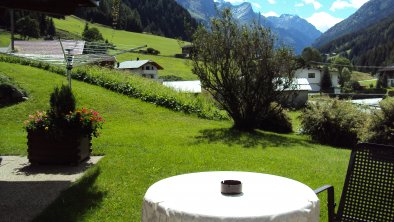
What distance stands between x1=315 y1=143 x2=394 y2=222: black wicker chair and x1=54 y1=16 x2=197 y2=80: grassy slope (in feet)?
198

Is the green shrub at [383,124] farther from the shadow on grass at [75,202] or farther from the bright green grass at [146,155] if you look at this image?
the shadow on grass at [75,202]

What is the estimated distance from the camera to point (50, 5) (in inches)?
264

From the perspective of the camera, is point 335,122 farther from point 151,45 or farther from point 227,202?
point 151,45

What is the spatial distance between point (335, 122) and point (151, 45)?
7996 cm

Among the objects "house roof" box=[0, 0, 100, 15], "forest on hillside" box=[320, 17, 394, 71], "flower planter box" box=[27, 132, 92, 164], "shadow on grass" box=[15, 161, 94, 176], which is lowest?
"shadow on grass" box=[15, 161, 94, 176]

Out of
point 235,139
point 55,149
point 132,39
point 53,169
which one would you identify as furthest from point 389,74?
point 53,169

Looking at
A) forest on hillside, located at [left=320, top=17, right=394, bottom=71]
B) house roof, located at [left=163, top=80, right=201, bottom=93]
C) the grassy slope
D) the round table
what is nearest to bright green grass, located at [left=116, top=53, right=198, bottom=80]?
the grassy slope

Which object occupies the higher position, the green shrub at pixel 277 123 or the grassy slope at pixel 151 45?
the grassy slope at pixel 151 45

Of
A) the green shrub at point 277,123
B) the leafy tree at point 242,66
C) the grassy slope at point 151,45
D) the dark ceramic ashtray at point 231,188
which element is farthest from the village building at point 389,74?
the dark ceramic ashtray at point 231,188

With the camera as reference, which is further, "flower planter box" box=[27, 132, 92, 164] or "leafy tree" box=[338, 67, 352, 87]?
"leafy tree" box=[338, 67, 352, 87]

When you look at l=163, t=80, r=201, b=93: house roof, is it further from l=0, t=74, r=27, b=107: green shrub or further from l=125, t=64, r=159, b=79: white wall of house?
l=125, t=64, r=159, b=79: white wall of house

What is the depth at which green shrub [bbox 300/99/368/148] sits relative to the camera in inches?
544

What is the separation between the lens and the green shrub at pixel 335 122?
45.3ft

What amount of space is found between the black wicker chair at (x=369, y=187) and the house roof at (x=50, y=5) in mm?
4240
